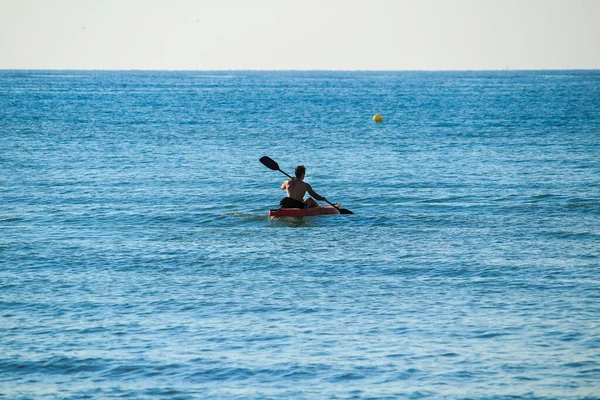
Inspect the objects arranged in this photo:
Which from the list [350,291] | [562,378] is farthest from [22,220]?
[562,378]

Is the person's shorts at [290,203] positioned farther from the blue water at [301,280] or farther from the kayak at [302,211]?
the blue water at [301,280]

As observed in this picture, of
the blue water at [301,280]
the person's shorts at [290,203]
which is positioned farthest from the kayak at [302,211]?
the blue water at [301,280]

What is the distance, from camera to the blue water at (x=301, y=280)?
12477 millimetres

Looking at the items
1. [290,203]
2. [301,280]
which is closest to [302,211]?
[290,203]

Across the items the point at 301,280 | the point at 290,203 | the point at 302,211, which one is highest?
the point at 290,203

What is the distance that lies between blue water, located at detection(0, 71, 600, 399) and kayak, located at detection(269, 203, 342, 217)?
0.28 m

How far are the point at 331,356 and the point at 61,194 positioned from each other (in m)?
17.8

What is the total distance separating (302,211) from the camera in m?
24.4

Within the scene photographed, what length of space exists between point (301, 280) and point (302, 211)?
699 cm

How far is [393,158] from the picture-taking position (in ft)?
131

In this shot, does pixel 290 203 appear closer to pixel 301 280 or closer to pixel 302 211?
pixel 302 211

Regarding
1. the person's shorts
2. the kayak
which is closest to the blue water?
the kayak

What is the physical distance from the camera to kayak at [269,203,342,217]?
2430 centimetres

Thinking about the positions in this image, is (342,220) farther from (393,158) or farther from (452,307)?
(393,158)
